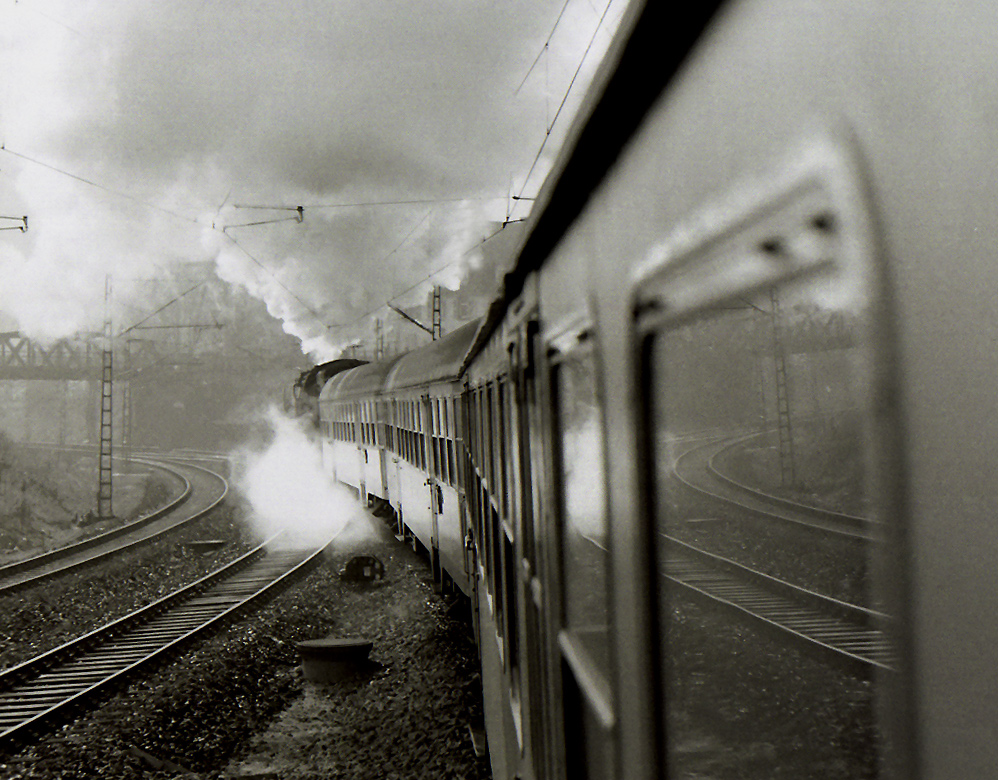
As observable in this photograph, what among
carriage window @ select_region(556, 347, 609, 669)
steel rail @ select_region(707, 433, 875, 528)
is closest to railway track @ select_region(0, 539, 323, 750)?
carriage window @ select_region(556, 347, 609, 669)

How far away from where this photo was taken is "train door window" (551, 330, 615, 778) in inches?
72.8

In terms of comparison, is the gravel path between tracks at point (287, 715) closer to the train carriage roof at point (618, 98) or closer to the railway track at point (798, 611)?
the train carriage roof at point (618, 98)

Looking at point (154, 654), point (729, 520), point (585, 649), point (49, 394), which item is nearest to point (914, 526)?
point (729, 520)

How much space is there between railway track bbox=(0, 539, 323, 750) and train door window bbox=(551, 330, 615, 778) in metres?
6.69

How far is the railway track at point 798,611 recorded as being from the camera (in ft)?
2.50

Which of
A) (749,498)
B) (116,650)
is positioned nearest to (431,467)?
(116,650)

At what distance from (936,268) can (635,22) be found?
685 mm

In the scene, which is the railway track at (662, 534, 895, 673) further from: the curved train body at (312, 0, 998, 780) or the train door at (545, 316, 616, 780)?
the train door at (545, 316, 616, 780)

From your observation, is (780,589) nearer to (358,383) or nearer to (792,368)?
(792,368)

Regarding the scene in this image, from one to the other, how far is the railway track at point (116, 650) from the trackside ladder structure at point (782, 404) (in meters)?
8.04

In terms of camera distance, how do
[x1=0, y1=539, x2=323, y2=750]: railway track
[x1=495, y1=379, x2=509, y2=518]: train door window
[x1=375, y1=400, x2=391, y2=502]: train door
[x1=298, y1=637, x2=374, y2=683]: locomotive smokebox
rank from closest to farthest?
[x1=495, y1=379, x2=509, y2=518]: train door window
[x1=0, y1=539, x2=323, y2=750]: railway track
[x1=298, y1=637, x2=374, y2=683]: locomotive smokebox
[x1=375, y1=400, x2=391, y2=502]: train door

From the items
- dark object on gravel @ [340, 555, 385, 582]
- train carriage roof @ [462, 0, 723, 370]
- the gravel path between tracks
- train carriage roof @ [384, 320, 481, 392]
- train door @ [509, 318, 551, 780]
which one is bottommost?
the gravel path between tracks

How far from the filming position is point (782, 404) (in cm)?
88

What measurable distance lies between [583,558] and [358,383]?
551 inches
